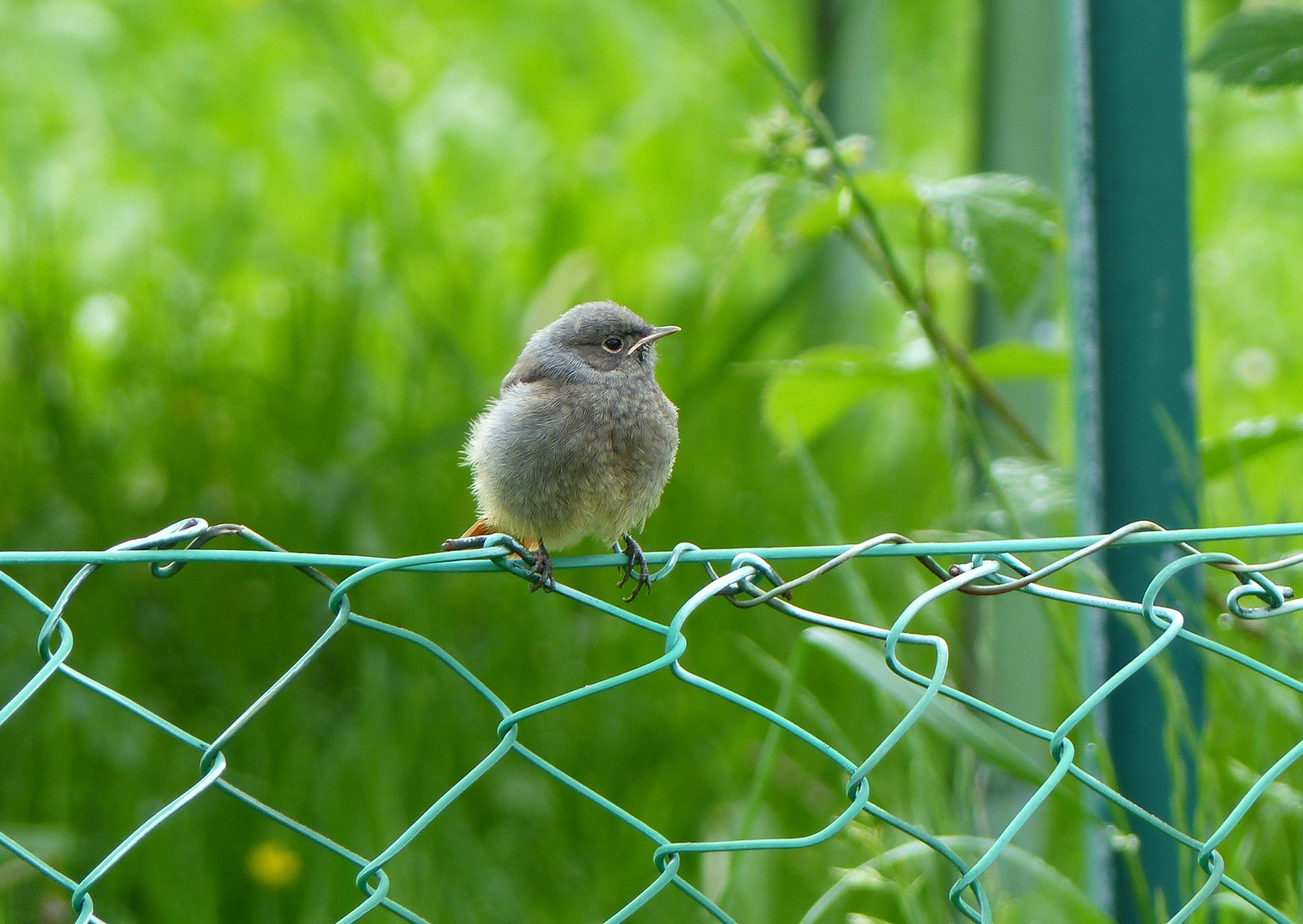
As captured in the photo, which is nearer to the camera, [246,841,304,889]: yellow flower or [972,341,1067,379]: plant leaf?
[972,341,1067,379]: plant leaf

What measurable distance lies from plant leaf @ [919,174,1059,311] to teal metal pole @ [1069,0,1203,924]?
0.27 feet

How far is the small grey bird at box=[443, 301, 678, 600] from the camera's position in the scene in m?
2.09

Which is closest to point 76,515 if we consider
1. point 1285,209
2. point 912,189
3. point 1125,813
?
point 912,189

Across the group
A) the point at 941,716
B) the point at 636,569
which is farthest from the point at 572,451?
the point at 941,716

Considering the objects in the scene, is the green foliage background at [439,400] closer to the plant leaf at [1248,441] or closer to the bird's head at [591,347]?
the plant leaf at [1248,441]

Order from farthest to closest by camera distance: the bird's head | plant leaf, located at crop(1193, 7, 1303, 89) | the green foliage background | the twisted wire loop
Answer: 1. the green foliage background
2. the bird's head
3. plant leaf, located at crop(1193, 7, 1303, 89)
4. the twisted wire loop

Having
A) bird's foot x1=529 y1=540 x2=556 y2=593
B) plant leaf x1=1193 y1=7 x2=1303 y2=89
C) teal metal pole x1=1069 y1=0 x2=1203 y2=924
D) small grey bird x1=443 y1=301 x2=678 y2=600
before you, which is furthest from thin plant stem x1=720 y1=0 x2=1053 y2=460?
bird's foot x1=529 y1=540 x2=556 y2=593

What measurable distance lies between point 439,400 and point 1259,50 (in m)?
2.51

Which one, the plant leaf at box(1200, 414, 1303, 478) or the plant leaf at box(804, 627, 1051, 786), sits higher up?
the plant leaf at box(1200, 414, 1303, 478)

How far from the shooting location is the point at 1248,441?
197 cm

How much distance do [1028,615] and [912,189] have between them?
91 cm

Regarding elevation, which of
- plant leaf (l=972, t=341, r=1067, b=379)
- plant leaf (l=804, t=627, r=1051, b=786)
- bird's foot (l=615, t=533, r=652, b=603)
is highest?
plant leaf (l=972, t=341, r=1067, b=379)

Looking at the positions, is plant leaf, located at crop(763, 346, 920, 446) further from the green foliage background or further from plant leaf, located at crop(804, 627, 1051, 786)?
plant leaf, located at crop(804, 627, 1051, 786)

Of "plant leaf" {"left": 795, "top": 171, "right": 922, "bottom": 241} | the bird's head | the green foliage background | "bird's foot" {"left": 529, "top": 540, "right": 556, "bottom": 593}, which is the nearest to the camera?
"bird's foot" {"left": 529, "top": 540, "right": 556, "bottom": 593}
